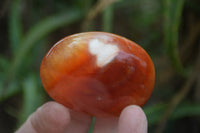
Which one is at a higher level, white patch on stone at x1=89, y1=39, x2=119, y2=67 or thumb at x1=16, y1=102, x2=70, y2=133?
white patch on stone at x1=89, y1=39, x2=119, y2=67

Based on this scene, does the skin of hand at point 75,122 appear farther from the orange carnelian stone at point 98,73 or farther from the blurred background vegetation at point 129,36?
the blurred background vegetation at point 129,36

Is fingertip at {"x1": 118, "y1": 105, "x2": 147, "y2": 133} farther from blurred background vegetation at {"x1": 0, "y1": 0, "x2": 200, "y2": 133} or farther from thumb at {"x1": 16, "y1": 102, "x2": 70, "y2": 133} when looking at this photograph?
blurred background vegetation at {"x1": 0, "y1": 0, "x2": 200, "y2": 133}

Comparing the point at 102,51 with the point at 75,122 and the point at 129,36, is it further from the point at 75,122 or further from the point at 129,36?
the point at 129,36

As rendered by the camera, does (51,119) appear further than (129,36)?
No

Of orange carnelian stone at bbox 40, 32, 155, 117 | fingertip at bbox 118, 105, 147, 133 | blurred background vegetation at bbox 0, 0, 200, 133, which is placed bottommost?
blurred background vegetation at bbox 0, 0, 200, 133

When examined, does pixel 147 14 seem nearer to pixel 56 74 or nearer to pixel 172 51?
pixel 172 51

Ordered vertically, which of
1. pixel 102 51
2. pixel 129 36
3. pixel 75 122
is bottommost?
pixel 129 36

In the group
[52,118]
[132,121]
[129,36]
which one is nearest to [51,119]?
[52,118]

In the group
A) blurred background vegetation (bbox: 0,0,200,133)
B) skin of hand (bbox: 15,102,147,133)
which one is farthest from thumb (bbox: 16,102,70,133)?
blurred background vegetation (bbox: 0,0,200,133)

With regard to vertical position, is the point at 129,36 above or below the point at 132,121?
below
